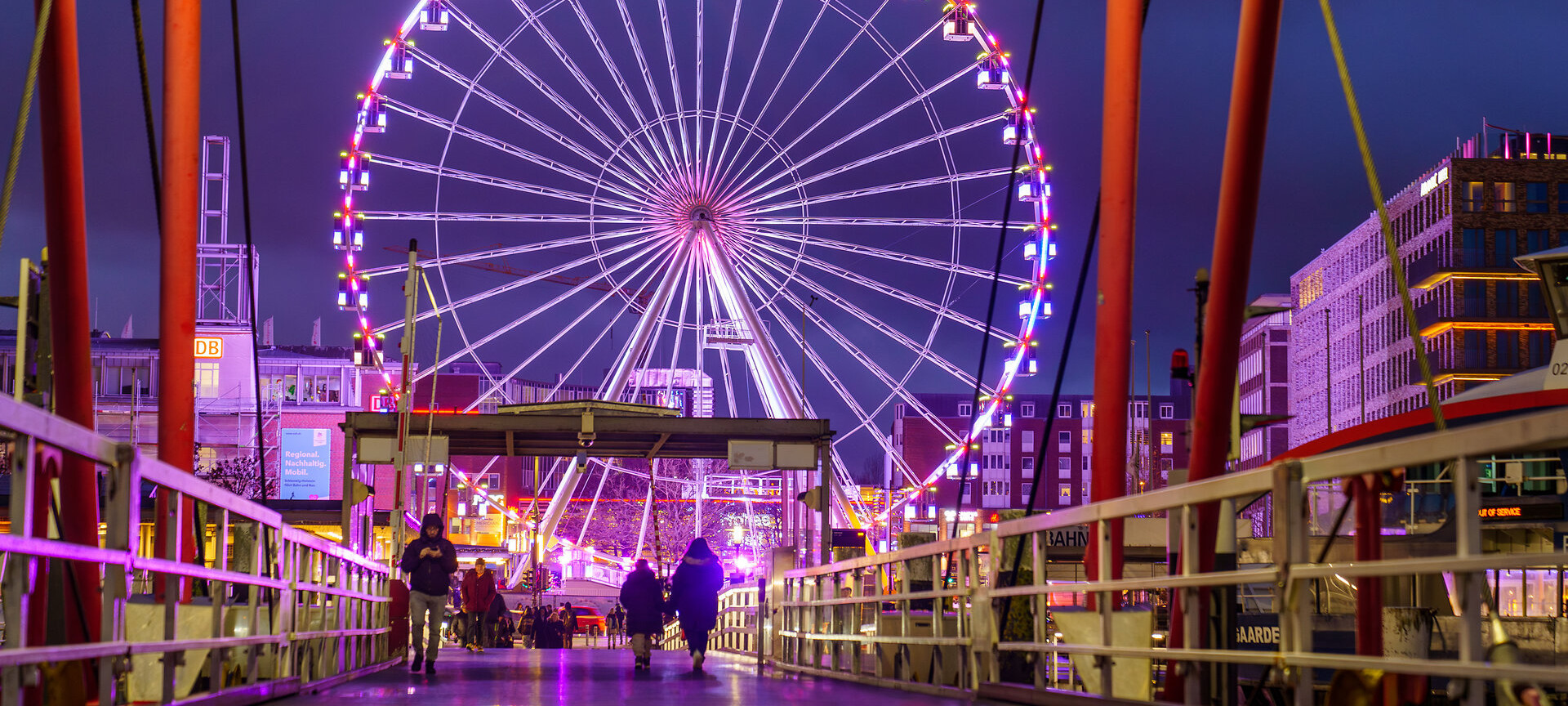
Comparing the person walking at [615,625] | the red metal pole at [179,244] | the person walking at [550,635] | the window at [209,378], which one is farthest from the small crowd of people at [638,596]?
the window at [209,378]

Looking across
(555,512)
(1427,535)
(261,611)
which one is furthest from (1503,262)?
(261,611)

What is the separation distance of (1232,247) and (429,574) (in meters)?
10.9

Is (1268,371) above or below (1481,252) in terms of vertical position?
below

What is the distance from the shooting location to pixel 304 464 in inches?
3922

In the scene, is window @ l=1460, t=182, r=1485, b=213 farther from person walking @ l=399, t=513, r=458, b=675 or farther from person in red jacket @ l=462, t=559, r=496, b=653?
person walking @ l=399, t=513, r=458, b=675

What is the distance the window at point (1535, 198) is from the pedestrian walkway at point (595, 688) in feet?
250

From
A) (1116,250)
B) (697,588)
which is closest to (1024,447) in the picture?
(697,588)

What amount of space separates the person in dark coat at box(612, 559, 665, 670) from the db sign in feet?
273

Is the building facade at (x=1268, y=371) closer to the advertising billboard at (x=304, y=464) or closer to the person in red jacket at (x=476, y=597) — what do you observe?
the advertising billboard at (x=304, y=464)

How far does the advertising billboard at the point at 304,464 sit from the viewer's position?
99.1 metres

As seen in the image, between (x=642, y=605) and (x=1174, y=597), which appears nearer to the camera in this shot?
(x=1174, y=597)

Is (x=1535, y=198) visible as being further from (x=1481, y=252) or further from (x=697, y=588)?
(x=697, y=588)

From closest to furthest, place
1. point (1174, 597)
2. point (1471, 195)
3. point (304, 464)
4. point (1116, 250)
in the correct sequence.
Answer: point (1174, 597) → point (1116, 250) → point (1471, 195) → point (304, 464)

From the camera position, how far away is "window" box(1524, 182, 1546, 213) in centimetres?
8581
